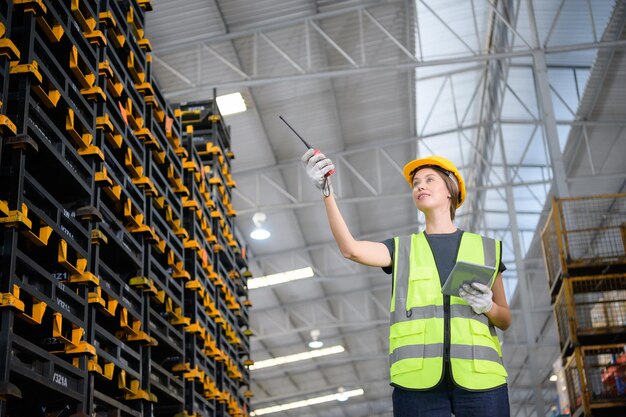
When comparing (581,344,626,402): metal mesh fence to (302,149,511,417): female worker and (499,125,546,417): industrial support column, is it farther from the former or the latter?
(302,149,511,417): female worker

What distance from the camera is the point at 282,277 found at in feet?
78.9

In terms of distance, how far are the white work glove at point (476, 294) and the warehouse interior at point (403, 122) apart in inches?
187

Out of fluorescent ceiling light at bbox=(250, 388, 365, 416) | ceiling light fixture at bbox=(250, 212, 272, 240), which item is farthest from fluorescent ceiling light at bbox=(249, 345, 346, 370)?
ceiling light fixture at bbox=(250, 212, 272, 240)

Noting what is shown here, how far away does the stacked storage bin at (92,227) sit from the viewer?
4.46 m

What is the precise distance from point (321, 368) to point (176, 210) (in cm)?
2743

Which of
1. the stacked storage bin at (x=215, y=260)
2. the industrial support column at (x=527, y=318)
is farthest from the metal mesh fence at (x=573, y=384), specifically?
the stacked storage bin at (x=215, y=260)

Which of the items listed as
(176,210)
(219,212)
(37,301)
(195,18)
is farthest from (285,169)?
(37,301)

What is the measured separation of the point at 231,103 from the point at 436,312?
44.6 ft

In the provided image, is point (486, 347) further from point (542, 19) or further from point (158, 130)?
point (542, 19)

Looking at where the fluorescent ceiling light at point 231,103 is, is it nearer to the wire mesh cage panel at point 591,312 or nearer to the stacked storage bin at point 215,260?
the stacked storage bin at point 215,260

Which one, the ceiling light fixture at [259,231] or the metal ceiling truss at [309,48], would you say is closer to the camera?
the metal ceiling truss at [309,48]

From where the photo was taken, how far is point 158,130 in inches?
296

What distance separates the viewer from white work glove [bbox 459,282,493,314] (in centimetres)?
300

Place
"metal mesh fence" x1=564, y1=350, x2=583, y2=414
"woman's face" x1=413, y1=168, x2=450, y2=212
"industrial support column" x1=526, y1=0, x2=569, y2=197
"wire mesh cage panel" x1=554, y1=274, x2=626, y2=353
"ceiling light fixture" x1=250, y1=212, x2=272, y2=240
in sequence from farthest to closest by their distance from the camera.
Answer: "ceiling light fixture" x1=250, y1=212, x2=272, y2=240 < "industrial support column" x1=526, y1=0, x2=569, y2=197 < "metal mesh fence" x1=564, y1=350, x2=583, y2=414 < "wire mesh cage panel" x1=554, y1=274, x2=626, y2=353 < "woman's face" x1=413, y1=168, x2=450, y2=212
